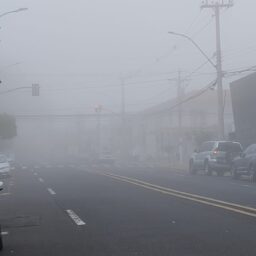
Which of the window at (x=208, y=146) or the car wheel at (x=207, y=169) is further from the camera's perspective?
the window at (x=208, y=146)

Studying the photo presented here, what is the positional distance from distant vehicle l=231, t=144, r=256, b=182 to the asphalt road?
988 cm

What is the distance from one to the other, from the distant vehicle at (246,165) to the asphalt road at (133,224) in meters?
9.88

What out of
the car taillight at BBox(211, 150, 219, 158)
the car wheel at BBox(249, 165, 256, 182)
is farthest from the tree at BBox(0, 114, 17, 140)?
the car wheel at BBox(249, 165, 256, 182)

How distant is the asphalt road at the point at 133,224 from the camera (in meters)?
11.3

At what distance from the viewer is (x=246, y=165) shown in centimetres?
3381

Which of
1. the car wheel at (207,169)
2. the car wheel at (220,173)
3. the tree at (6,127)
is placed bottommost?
→ the car wheel at (220,173)

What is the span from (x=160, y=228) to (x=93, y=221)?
2.27 m

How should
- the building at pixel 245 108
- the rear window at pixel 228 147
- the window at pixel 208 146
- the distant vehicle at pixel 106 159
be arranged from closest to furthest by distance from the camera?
1. the rear window at pixel 228 147
2. the window at pixel 208 146
3. the building at pixel 245 108
4. the distant vehicle at pixel 106 159


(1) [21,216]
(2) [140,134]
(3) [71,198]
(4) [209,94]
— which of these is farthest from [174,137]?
(1) [21,216]

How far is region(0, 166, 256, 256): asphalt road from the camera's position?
1134 cm

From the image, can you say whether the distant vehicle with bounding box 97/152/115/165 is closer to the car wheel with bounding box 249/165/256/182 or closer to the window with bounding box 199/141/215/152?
the window with bounding box 199/141/215/152

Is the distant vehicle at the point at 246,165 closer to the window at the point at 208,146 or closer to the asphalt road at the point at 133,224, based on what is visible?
the window at the point at 208,146

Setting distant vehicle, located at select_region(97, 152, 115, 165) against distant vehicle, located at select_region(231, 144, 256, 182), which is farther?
distant vehicle, located at select_region(97, 152, 115, 165)

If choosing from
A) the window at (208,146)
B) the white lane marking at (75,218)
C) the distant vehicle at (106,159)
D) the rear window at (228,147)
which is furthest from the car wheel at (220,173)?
the distant vehicle at (106,159)
